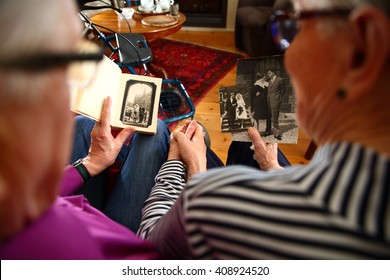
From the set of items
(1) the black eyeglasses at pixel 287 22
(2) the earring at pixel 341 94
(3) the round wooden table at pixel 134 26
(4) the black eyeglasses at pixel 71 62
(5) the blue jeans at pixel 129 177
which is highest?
(3) the round wooden table at pixel 134 26

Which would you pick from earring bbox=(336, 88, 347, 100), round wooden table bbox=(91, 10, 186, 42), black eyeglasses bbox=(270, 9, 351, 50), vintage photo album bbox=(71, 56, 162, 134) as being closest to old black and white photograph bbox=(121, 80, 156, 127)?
vintage photo album bbox=(71, 56, 162, 134)

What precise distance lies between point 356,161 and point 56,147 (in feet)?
1.26

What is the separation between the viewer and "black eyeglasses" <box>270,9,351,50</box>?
1.34 ft

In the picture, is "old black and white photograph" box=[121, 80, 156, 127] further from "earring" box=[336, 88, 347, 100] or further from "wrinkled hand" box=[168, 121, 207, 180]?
"earring" box=[336, 88, 347, 100]

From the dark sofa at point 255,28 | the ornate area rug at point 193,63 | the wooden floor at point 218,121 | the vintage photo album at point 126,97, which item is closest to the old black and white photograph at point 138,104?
the vintage photo album at point 126,97

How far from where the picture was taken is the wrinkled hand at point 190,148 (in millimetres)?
868

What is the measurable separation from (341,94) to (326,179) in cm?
13

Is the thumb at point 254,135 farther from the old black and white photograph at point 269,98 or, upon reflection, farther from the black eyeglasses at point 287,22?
the black eyeglasses at point 287,22

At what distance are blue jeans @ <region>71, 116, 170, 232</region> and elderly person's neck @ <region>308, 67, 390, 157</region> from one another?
586 millimetres

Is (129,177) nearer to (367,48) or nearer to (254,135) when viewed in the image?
(254,135)

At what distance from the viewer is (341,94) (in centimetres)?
41

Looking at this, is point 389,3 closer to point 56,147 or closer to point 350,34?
point 350,34

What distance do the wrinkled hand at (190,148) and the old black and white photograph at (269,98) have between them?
0.43 feet
